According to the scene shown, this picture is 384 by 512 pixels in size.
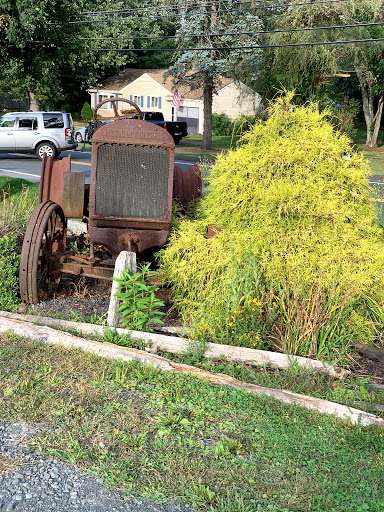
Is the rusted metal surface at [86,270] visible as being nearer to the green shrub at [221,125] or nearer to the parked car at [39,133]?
the parked car at [39,133]

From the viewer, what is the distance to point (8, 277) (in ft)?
20.2

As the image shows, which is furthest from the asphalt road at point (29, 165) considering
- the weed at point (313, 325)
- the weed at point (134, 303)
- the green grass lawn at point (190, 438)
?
the green grass lawn at point (190, 438)

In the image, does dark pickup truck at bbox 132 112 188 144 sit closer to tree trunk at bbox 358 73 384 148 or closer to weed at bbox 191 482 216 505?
tree trunk at bbox 358 73 384 148

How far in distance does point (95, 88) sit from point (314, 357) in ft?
175

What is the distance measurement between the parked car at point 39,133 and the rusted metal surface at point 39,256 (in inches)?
730

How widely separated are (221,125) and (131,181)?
132ft

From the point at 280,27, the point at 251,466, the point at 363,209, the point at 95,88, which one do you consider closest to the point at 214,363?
the point at 251,466

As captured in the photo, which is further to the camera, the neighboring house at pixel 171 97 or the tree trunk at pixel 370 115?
the neighboring house at pixel 171 97

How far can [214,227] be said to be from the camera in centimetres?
624

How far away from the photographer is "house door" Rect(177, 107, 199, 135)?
47.8m

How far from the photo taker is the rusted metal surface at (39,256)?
603cm

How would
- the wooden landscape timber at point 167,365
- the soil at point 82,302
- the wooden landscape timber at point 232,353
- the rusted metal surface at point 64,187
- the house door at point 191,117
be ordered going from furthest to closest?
1. the house door at point 191,117
2. the rusted metal surface at point 64,187
3. the soil at point 82,302
4. the wooden landscape timber at point 232,353
5. the wooden landscape timber at point 167,365

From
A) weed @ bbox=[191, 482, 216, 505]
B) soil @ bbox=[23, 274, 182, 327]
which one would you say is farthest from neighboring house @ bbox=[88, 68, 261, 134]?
weed @ bbox=[191, 482, 216, 505]

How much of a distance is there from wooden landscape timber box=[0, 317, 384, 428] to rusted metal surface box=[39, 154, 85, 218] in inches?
70.3
